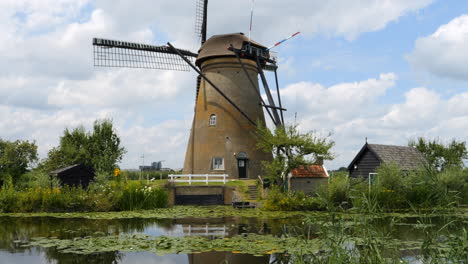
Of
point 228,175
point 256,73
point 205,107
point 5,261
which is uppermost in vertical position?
point 256,73

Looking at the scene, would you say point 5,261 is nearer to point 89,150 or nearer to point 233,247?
point 233,247

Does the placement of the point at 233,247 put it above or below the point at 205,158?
below

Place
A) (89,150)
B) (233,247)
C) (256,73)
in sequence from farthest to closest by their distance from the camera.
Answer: (89,150), (256,73), (233,247)

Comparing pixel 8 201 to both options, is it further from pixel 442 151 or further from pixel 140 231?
pixel 442 151

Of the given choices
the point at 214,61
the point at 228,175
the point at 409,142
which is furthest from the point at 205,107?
the point at 409,142

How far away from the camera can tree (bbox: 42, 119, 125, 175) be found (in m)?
29.4

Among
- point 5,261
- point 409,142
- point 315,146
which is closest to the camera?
point 5,261

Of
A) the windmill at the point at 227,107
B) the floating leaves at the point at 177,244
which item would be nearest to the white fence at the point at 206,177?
the windmill at the point at 227,107

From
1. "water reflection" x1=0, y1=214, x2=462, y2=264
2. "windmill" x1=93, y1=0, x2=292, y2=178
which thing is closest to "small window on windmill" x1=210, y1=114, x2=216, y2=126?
"windmill" x1=93, y1=0, x2=292, y2=178

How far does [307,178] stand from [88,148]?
1692cm

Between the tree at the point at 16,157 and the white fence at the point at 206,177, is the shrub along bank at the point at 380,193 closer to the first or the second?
the white fence at the point at 206,177

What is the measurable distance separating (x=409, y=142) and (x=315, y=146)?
18.2 metres

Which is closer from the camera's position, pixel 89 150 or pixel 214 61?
pixel 214 61

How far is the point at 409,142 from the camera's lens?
113 feet
